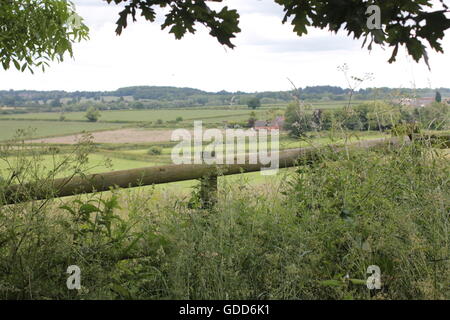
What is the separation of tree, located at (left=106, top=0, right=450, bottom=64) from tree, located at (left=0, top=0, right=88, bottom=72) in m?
3.56

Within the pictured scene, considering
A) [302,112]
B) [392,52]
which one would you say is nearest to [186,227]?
[392,52]

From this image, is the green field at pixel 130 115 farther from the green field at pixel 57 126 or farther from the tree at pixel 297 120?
the tree at pixel 297 120

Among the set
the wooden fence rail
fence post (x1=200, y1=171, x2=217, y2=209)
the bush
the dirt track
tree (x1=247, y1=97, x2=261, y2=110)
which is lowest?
the bush

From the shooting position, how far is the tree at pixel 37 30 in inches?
242

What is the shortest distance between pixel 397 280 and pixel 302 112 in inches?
89.7

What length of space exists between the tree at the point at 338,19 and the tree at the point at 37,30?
140 inches

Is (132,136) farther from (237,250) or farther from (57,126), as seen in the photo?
(237,250)

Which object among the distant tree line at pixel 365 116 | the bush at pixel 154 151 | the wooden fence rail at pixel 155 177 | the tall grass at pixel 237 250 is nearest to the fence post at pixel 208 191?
the wooden fence rail at pixel 155 177

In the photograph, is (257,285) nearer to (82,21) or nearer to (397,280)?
(397,280)

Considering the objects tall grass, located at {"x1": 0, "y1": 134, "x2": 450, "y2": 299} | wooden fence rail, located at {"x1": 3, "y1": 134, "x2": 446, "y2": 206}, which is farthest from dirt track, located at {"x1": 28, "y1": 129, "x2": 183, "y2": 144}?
tall grass, located at {"x1": 0, "y1": 134, "x2": 450, "y2": 299}

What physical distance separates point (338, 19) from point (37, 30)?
4.86 m

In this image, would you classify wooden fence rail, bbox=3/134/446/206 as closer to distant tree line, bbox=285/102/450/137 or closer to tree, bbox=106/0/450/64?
distant tree line, bbox=285/102/450/137

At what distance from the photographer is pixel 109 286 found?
3.01 metres

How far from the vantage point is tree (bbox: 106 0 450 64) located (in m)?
2.52
